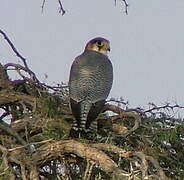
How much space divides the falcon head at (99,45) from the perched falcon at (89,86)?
5 centimetres

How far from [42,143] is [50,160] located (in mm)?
132

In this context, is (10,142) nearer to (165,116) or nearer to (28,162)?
(28,162)

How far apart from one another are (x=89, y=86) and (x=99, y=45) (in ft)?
3.96

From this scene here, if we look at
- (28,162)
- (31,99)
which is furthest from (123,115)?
(28,162)

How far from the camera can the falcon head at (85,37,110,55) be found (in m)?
7.65

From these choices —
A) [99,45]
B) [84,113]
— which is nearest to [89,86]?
[84,113]

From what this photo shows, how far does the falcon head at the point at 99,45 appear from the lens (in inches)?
301

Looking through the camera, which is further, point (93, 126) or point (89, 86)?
point (89, 86)

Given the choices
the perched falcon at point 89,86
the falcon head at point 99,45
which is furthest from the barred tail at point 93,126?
the falcon head at point 99,45

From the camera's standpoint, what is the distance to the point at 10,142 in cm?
542

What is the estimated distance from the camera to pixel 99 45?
25.2 ft

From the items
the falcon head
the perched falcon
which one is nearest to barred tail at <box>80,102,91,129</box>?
the perched falcon

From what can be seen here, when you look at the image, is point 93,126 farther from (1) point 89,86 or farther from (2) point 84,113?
(1) point 89,86

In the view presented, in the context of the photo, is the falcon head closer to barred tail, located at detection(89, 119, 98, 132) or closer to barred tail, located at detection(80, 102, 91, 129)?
barred tail, located at detection(80, 102, 91, 129)
